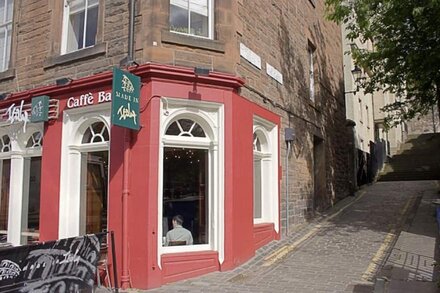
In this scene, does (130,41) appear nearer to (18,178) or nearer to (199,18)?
(199,18)

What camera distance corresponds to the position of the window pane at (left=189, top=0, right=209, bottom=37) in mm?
9164

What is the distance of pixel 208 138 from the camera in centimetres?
890

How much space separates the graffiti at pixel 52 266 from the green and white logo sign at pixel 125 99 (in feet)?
6.47

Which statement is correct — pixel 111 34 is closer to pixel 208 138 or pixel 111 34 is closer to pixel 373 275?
pixel 208 138

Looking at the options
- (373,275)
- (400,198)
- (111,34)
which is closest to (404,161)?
(400,198)

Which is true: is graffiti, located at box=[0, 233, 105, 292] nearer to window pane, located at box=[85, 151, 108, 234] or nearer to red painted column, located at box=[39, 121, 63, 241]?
window pane, located at box=[85, 151, 108, 234]

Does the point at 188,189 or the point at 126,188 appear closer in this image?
the point at 126,188

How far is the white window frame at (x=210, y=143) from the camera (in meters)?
8.45

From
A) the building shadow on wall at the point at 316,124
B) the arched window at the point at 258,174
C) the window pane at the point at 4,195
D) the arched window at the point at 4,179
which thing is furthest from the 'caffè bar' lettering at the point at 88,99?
the building shadow on wall at the point at 316,124

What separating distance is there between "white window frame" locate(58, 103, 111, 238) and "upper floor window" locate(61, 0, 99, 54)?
156 centimetres

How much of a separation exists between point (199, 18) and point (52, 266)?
5627mm

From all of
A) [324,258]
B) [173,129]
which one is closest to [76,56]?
[173,129]

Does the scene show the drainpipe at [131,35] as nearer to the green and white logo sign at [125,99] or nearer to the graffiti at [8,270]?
the green and white logo sign at [125,99]

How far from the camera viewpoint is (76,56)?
9117 millimetres
